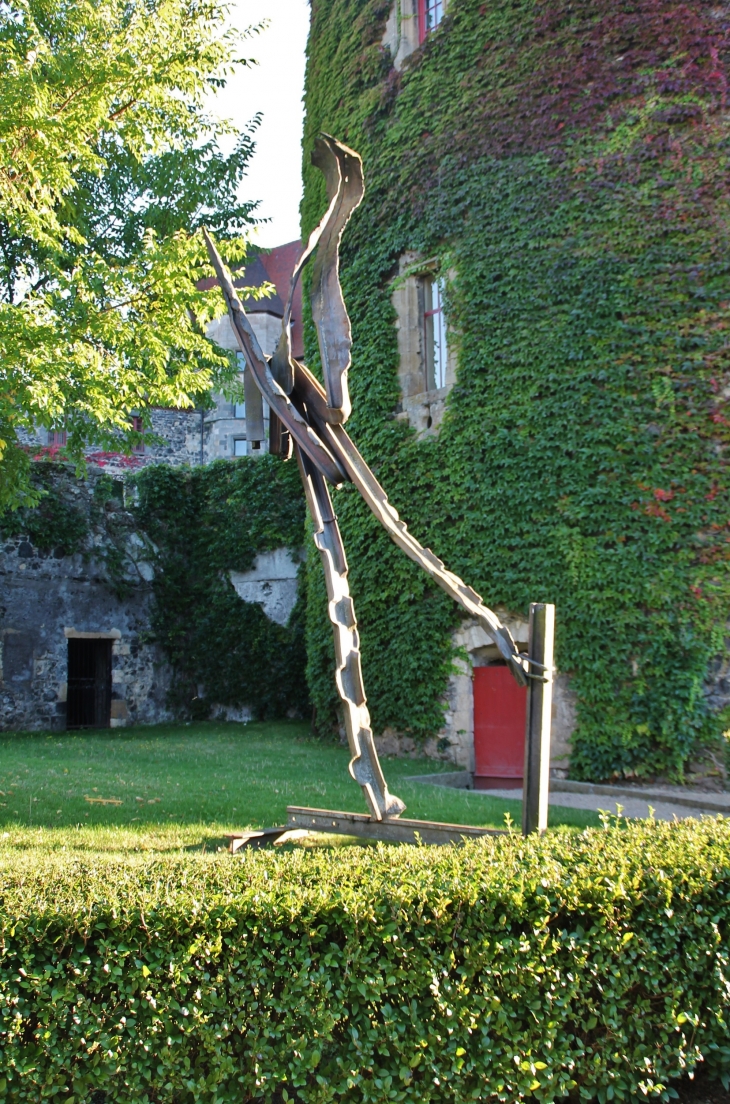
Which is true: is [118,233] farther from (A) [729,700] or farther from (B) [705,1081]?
(B) [705,1081]

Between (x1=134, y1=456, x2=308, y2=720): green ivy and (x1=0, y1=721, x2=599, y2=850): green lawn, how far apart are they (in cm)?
254

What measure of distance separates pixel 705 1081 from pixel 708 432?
728 centimetres

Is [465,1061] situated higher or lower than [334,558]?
lower

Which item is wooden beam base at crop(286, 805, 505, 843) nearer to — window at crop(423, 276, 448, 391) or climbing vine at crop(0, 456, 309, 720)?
window at crop(423, 276, 448, 391)

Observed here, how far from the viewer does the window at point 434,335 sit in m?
12.2

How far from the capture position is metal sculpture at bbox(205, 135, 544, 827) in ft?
17.1

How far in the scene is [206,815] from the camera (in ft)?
23.2

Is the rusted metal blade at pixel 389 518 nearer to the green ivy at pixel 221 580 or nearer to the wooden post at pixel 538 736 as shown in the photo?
the wooden post at pixel 538 736

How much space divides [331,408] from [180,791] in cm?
421

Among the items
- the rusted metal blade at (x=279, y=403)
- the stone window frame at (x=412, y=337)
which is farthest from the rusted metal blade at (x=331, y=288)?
the stone window frame at (x=412, y=337)

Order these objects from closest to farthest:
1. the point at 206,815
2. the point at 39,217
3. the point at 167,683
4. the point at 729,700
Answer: the point at 206,815, the point at 39,217, the point at 729,700, the point at 167,683

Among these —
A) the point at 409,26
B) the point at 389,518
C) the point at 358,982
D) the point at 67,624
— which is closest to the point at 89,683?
the point at 67,624

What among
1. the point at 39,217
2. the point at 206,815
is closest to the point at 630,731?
the point at 206,815

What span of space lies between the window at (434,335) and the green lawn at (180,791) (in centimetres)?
489
